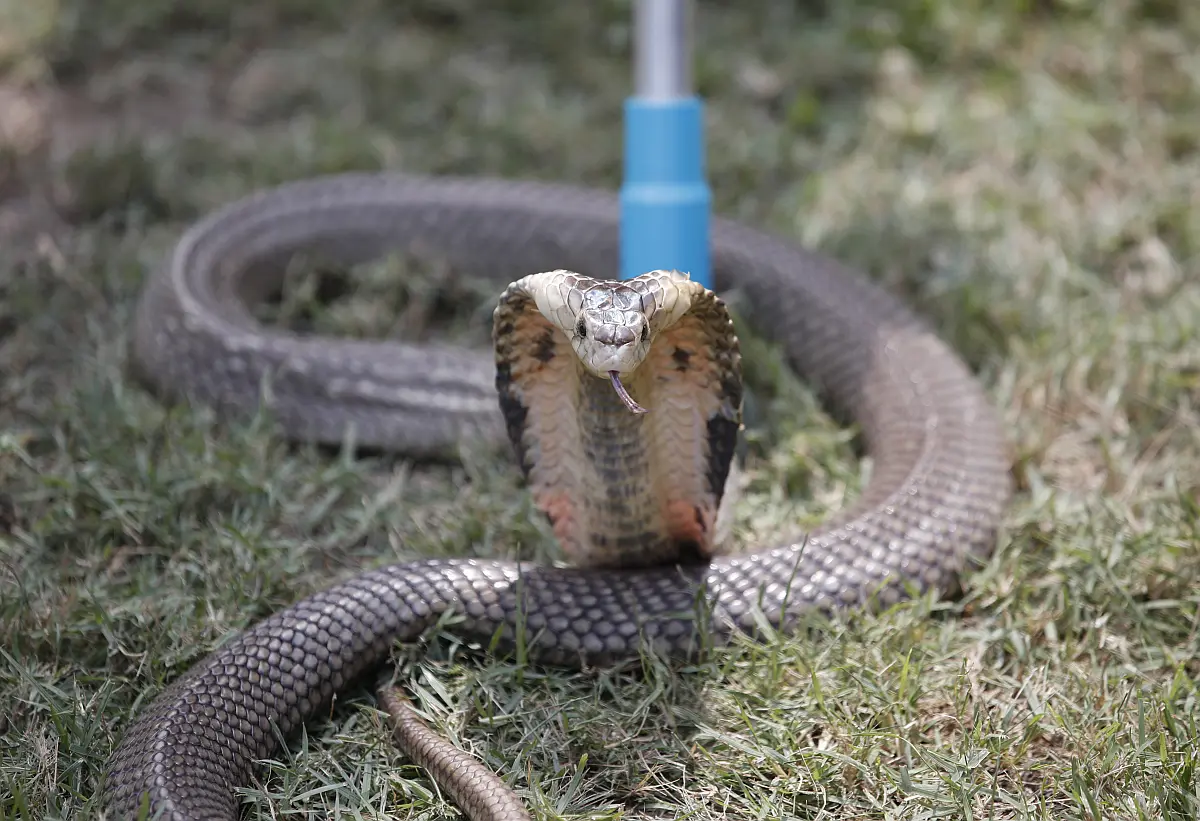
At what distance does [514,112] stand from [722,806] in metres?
3.32

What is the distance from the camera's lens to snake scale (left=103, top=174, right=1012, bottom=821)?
7.61 ft

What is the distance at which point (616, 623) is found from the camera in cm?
254

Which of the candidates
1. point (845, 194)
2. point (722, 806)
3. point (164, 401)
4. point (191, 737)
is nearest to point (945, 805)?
point (722, 806)

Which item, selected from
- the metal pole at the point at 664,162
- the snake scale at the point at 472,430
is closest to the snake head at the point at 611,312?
the snake scale at the point at 472,430

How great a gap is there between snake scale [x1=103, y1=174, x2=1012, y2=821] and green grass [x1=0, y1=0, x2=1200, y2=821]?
0.09m

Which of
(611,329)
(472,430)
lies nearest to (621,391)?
(611,329)

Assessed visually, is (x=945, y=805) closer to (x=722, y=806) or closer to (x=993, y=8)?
(x=722, y=806)

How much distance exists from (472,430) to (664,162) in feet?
2.94

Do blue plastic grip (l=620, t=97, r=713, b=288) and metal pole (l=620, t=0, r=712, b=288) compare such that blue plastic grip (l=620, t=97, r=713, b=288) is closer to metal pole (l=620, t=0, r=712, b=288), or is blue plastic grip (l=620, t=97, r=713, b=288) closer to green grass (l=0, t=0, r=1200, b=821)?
metal pole (l=620, t=0, r=712, b=288)

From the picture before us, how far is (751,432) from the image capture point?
329 cm

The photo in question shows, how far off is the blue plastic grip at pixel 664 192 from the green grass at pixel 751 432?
1.67ft

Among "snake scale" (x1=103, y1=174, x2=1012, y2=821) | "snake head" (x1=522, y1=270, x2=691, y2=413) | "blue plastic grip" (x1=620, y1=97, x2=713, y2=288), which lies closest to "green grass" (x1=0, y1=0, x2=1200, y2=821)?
"snake scale" (x1=103, y1=174, x2=1012, y2=821)

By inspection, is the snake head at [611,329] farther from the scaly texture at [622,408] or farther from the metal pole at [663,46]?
the metal pole at [663,46]

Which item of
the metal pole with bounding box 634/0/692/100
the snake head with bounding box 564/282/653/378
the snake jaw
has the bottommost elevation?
the snake jaw
